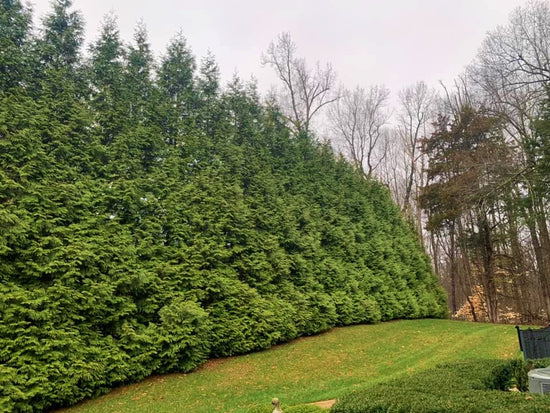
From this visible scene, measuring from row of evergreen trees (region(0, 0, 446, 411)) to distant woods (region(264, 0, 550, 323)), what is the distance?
18.7 feet

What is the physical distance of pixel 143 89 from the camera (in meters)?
11.2

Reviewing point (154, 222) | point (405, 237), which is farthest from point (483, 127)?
point (154, 222)

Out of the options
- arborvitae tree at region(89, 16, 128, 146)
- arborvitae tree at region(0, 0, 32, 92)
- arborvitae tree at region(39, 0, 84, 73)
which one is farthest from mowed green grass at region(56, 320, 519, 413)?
arborvitae tree at region(39, 0, 84, 73)

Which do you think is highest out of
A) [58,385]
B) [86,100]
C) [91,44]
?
[91,44]

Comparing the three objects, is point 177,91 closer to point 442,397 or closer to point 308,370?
point 308,370

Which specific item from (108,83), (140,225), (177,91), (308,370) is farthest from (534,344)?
(108,83)

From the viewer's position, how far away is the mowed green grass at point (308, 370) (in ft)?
21.6

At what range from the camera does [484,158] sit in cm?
1448

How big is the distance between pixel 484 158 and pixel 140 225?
42.2 ft

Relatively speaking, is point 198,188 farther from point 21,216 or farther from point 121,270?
point 21,216

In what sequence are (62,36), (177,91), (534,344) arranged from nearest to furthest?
(534,344) < (62,36) < (177,91)

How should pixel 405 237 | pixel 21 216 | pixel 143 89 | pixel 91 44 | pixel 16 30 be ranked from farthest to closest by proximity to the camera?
pixel 405 237
pixel 143 89
pixel 91 44
pixel 16 30
pixel 21 216

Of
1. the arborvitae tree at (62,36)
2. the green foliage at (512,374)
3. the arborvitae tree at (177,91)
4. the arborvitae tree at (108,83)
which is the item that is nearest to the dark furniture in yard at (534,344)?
the green foliage at (512,374)

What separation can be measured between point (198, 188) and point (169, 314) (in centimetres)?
388
